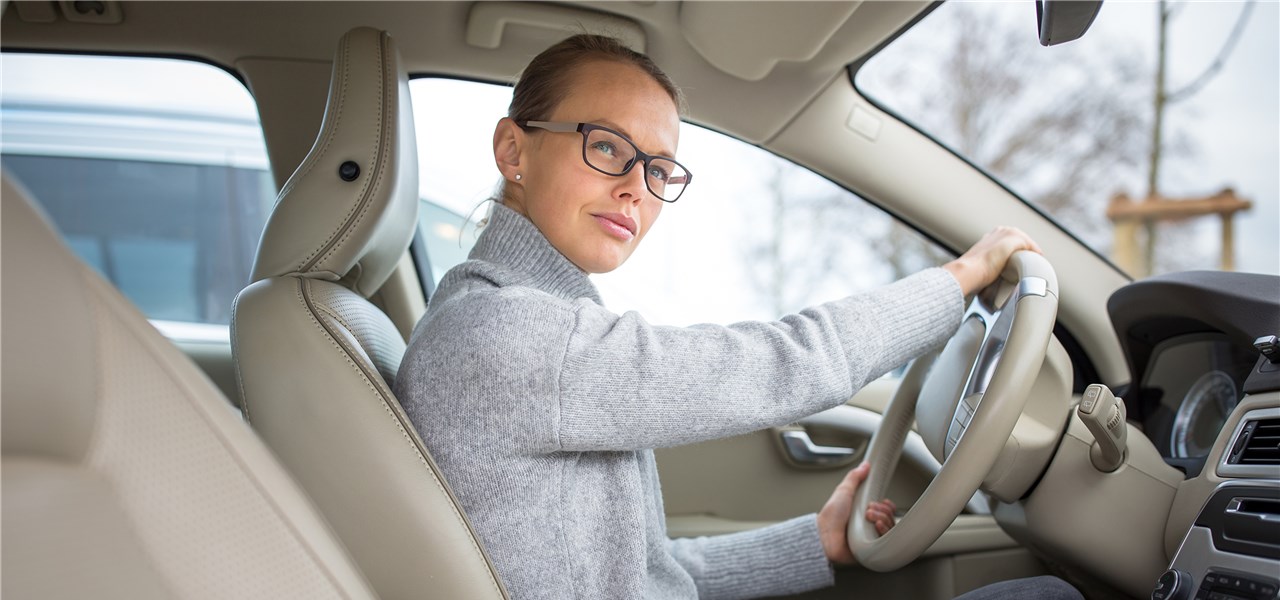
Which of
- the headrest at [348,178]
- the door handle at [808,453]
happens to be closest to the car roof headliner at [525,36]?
the headrest at [348,178]

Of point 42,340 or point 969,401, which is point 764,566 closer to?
point 969,401

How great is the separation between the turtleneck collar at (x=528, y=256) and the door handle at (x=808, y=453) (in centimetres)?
103

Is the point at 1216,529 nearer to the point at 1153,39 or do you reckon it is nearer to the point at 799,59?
the point at 799,59

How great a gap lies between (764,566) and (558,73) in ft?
2.78

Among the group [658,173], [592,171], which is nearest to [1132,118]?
[658,173]

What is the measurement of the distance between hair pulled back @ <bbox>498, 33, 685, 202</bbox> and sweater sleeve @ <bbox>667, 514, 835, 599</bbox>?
2.22ft

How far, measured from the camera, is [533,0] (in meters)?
1.73

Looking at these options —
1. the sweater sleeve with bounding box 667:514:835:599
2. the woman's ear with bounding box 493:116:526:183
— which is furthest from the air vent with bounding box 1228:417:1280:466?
the woman's ear with bounding box 493:116:526:183

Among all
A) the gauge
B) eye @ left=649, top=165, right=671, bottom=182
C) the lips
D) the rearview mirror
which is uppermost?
the rearview mirror

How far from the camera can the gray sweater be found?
3.58ft

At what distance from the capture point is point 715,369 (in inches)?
44.8

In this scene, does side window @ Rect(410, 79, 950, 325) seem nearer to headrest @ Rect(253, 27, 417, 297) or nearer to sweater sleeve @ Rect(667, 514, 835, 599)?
sweater sleeve @ Rect(667, 514, 835, 599)

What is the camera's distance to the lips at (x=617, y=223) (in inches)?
52.0

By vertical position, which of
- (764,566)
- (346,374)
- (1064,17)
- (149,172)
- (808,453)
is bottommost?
(149,172)
